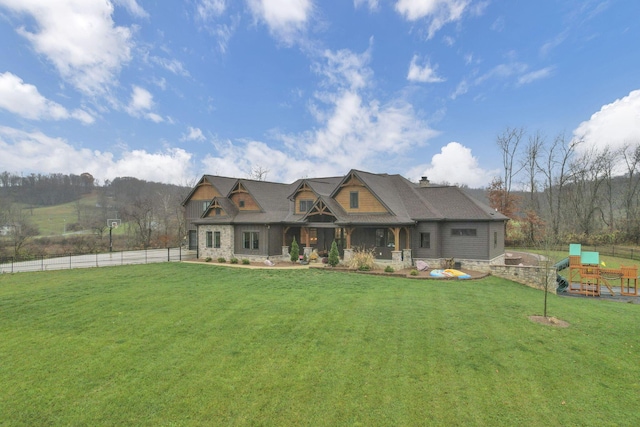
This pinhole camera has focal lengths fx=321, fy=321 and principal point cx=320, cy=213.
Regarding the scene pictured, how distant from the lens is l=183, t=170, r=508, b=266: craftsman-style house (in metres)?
20.2

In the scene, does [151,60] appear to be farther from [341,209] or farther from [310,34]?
[341,209]

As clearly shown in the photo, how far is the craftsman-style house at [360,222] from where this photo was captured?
2022 cm

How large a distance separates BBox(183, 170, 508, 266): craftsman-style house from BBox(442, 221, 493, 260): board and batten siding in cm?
5

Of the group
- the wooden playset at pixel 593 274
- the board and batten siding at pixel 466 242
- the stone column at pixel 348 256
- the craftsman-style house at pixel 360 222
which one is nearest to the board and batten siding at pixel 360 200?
the craftsman-style house at pixel 360 222

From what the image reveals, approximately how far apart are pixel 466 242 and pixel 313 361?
1590 cm

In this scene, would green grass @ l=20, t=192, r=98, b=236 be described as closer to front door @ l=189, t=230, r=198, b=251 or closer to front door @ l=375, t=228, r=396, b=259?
front door @ l=189, t=230, r=198, b=251

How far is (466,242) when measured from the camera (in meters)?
20.1

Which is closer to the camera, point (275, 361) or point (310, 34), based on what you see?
point (275, 361)

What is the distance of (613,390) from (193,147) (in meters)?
42.9

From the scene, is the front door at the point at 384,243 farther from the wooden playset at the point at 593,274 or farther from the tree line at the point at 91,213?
the tree line at the point at 91,213

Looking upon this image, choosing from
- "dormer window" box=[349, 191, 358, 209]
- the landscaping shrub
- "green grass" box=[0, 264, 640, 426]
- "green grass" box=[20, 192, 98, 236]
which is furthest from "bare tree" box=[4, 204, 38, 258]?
the landscaping shrub

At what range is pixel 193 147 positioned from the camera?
135ft

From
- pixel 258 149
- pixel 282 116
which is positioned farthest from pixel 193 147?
A: pixel 282 116

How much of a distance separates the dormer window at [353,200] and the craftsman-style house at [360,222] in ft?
0.23
